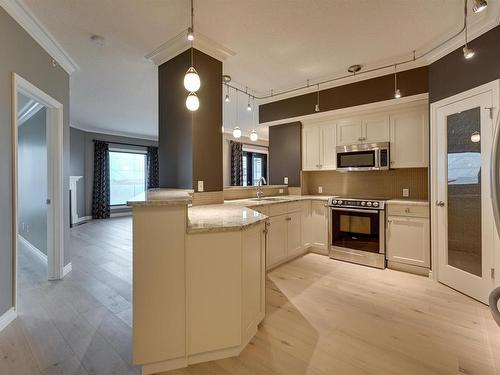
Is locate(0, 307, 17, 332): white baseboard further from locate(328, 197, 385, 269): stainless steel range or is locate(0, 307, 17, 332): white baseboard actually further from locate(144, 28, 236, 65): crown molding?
locate(328, 197, 385, 269): stainless steel range

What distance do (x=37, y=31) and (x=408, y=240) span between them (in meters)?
4.81

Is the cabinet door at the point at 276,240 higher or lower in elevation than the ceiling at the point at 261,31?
lower

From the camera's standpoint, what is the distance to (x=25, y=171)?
4.62 m

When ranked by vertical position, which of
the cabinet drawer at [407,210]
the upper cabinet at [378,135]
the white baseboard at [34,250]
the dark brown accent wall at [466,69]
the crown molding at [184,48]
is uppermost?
the crown molding at [184,48]

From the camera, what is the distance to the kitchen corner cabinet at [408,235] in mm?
3193

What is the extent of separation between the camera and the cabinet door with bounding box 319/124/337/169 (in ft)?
13.8

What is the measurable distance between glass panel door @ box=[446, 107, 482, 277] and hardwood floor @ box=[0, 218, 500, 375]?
43cm

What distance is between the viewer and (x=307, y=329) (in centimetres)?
208

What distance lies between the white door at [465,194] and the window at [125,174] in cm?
794

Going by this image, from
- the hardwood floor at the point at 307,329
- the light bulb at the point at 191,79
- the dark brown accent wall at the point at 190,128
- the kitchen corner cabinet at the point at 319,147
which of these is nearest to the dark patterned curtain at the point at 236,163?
the kitchen corner cabinet at the point at 319,147

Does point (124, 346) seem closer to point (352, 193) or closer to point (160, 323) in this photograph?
point (160, 323)

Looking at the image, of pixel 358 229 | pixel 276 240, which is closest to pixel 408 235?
pixel 358 229

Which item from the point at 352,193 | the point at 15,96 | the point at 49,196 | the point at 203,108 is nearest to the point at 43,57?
the point at 15,96

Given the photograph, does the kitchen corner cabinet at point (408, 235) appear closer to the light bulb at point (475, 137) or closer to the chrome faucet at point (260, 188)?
the light bulb at point (475, 137)
